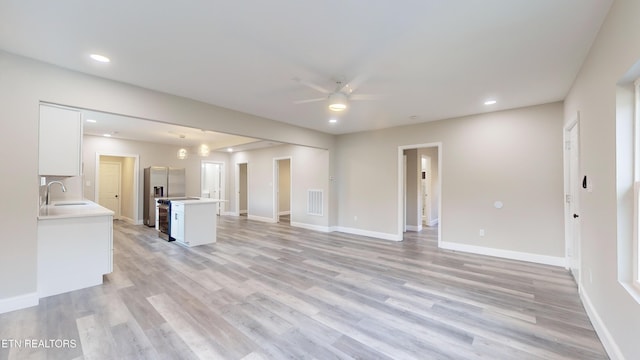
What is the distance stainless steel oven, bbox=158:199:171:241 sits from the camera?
582 centimetres

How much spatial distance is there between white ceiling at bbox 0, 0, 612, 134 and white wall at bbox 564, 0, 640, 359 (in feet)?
0.91

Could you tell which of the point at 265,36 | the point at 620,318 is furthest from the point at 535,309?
the point at 265,36

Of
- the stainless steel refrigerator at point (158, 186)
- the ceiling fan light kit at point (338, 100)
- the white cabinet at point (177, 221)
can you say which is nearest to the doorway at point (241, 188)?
the stainless steel refrigerator at point (158, 186)

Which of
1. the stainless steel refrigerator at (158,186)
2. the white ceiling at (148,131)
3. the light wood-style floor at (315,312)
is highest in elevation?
the white ceiling at (148,131)

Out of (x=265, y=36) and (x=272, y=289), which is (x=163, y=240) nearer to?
(x=272, y=289)

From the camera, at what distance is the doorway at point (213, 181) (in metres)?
10.1

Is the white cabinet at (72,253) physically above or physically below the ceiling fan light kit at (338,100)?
below

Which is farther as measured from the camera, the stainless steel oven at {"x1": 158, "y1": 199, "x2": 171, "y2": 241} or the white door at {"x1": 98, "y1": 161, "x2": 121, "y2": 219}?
the white door at {"x1": 98, "y1": 161, "x2": 121, "y2": 219}

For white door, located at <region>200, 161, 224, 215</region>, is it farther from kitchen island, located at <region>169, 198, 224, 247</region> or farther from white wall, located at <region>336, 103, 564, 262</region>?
white wall, located at <region>336, 103, 564, 262</region>

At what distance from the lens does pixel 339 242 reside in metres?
5.75

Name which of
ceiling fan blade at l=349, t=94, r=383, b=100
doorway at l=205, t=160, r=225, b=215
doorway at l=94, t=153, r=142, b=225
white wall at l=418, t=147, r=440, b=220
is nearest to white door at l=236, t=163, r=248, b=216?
doorway at l=205, t=160, r=225, b=215

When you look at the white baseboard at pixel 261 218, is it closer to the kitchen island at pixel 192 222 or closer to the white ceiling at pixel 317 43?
the kitchen island at pixel 192 222

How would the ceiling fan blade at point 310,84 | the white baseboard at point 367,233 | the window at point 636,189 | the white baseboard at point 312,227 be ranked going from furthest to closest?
the white baseboard at point 312,227 → the white baseboard at point 367,233 → the ceiling fan blade at point 310,84 → the window at point 636,189

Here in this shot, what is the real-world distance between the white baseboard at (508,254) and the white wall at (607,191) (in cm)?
161
